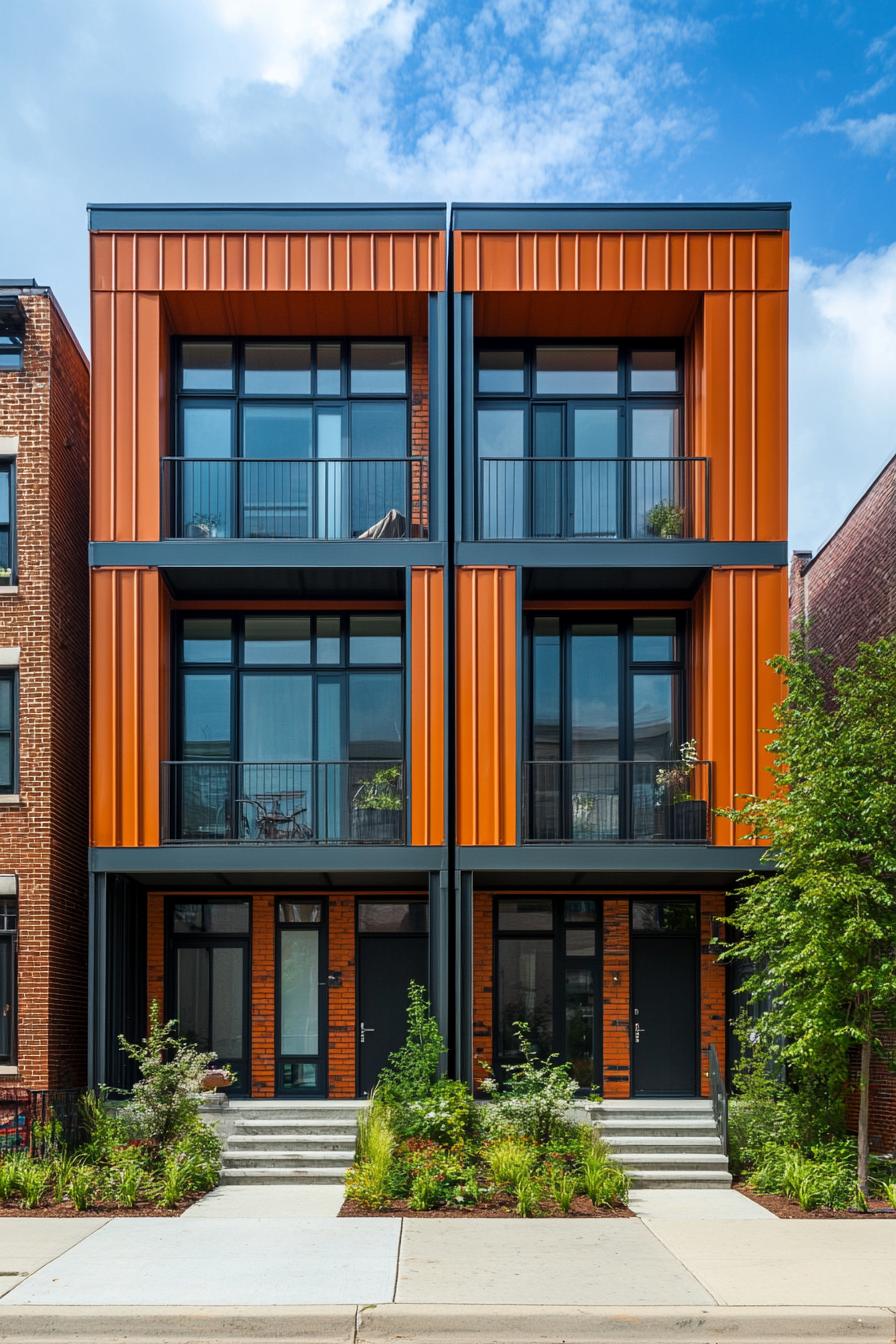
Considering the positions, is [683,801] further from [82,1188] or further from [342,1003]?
[82,1188]

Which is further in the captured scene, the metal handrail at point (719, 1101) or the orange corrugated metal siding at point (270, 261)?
the orange corrugated metal siding at point (270, 261)

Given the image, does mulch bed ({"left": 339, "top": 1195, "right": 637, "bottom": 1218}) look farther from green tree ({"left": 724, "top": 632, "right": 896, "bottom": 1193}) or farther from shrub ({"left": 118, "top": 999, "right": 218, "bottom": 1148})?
green tree ({"left": 724, "top": 632, "right": 896, "bottom": 1193})

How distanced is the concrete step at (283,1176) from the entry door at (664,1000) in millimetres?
4546

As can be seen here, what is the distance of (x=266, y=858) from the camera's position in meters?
15.5

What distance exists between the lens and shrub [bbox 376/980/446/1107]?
1448 cm

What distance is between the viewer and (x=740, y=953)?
13570 mm

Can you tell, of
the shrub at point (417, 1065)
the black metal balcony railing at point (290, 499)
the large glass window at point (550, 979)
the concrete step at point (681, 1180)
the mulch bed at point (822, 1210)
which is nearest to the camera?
the mulch bed at point (822, 1210)

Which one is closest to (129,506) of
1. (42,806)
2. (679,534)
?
(42,806)

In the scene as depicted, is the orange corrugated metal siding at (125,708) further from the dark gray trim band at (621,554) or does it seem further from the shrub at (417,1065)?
the dark gray trim band at (621,554)

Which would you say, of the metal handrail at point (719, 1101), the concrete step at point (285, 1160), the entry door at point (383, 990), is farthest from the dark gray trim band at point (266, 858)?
the metal handrail at point (719, 1101)

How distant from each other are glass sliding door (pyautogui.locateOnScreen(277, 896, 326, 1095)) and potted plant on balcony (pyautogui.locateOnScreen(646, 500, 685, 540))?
6.62m

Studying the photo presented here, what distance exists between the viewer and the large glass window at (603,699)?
16.9 meters

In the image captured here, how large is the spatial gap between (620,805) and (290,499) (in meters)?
5.77

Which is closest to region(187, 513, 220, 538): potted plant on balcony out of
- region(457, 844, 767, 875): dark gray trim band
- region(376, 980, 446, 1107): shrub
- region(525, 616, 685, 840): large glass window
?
region(525, 616, 685, 840): large glass window
